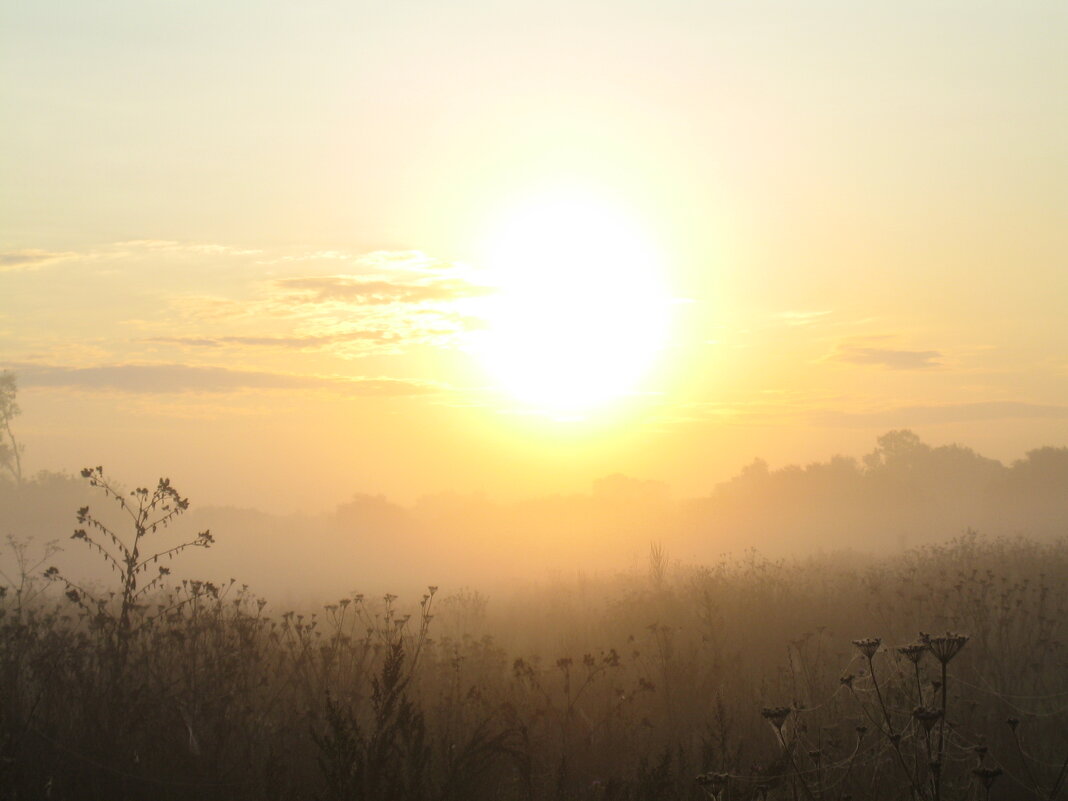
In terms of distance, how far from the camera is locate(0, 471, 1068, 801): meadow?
172 inches

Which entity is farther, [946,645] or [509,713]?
[509,713]

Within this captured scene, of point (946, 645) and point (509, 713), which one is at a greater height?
point (946, 645)

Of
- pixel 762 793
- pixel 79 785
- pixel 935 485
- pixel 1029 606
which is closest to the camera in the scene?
pixel 762 793

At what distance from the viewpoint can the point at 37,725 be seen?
5.09 metres

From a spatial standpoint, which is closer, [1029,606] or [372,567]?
[1029,606]

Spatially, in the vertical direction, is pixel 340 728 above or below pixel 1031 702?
above

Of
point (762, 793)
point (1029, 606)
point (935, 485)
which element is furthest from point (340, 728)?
point (935, 485)

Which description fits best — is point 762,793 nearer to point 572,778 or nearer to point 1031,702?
point 572,778

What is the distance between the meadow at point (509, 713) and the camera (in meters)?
4.38

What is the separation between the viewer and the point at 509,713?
20.2ft

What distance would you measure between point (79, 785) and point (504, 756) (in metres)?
2.65

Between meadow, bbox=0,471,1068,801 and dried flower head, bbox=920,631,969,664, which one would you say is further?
meadow, bbox=0,471,1068,801

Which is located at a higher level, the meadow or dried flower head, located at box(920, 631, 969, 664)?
dried flower head, located at box(920, 631, 969, 664)

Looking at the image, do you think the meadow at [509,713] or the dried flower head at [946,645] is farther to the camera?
the meadow at [509,713]
